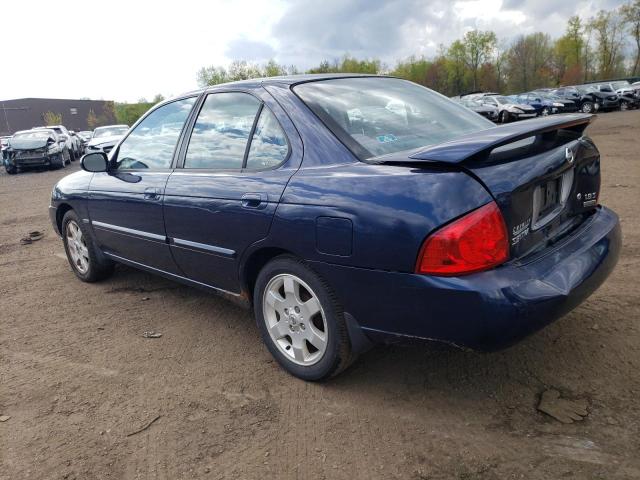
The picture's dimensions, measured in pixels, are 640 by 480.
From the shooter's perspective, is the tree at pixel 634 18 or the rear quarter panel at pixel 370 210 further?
the tree at pixel 634 18

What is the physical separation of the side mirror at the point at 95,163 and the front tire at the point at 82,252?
65cm

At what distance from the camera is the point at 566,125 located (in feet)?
8.27

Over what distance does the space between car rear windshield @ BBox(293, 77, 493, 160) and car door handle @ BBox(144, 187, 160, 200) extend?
49.6 inches

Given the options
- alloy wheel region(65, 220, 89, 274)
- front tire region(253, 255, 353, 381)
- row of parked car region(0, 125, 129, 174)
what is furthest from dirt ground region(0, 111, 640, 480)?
row of parked car region(0, 125, 129, 174)

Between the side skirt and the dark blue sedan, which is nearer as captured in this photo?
the dark blue sedan

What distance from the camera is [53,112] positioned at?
8181 cm

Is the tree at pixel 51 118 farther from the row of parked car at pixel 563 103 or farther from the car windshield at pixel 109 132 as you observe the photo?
the row of parked car at pixel 563 103

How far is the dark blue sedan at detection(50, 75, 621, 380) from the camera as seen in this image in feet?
6.93

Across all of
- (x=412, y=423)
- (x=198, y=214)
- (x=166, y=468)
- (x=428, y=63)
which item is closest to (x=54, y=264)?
(x=198, y=214)

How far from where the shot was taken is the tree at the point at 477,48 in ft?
227

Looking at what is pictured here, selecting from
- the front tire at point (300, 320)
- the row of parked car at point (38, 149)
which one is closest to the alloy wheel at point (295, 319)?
the front tire at point (300, 320)

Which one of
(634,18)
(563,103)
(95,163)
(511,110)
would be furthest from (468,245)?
(634,18)

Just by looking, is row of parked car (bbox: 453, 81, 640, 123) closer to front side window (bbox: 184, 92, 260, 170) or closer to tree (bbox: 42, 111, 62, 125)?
front side window (bbox: 184, 92, 260, 170)

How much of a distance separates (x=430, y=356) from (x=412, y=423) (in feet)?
2.20
